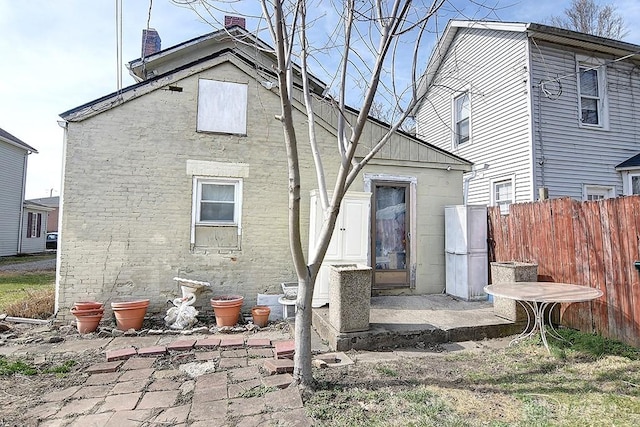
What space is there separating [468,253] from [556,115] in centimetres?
575

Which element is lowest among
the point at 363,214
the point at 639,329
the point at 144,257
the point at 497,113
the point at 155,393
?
the point at 155,393

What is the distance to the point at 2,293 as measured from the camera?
8180mm

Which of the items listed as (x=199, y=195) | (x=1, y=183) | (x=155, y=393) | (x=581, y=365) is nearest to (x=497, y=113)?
(x=581, y=365)

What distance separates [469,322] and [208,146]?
5.57 meters

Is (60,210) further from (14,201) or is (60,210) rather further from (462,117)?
(14,201)

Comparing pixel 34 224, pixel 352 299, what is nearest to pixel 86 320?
pixel 352 299

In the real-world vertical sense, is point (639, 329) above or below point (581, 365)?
above

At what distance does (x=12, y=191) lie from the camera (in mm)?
17844

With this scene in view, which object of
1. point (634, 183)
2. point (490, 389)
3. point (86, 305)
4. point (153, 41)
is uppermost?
point (153, 41)

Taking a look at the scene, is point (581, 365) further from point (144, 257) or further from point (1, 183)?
point (1, 183)

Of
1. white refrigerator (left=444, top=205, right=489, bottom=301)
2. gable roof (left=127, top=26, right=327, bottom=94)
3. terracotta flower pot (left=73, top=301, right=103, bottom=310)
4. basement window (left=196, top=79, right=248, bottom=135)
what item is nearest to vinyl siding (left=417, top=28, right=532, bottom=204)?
white refrigerator (left=444, top=205, right=489, bottom=301)

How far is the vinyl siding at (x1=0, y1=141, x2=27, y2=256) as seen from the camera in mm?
17078

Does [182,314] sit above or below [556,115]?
below

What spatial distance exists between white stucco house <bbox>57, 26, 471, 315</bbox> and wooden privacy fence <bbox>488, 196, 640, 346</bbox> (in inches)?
80.4
